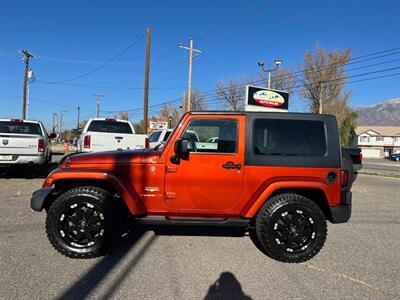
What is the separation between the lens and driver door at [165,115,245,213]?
478cm

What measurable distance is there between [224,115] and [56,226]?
2539 mm

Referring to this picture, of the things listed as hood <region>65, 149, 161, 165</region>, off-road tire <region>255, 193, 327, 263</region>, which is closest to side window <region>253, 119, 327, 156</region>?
off-road tire <region>255, 193, 327, 263</region>

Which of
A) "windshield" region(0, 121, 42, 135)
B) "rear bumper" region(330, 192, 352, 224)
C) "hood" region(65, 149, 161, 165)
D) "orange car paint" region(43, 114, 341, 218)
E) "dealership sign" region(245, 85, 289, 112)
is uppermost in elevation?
"dealership sign" region(245, 85, 289, 112)

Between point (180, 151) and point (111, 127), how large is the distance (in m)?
8.80

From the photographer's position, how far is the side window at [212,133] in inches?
192

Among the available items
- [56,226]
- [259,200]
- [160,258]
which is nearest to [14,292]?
[56,226]

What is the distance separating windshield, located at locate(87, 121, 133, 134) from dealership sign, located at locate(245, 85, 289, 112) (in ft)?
33.2

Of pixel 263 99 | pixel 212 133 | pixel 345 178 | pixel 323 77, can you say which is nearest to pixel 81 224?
pixel 212 133

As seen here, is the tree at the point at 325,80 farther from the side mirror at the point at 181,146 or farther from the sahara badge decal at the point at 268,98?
the side mirror at the point at 181,146

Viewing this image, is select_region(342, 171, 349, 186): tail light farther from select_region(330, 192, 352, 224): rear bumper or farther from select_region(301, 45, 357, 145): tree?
select_region(301, 45, 357, 145): tree

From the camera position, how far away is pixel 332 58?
43094 mm

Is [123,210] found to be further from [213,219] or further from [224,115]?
[224,115]

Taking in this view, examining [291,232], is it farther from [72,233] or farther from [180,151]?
[72,233]

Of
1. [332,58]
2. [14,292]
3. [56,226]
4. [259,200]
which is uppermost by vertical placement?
[332,58]
